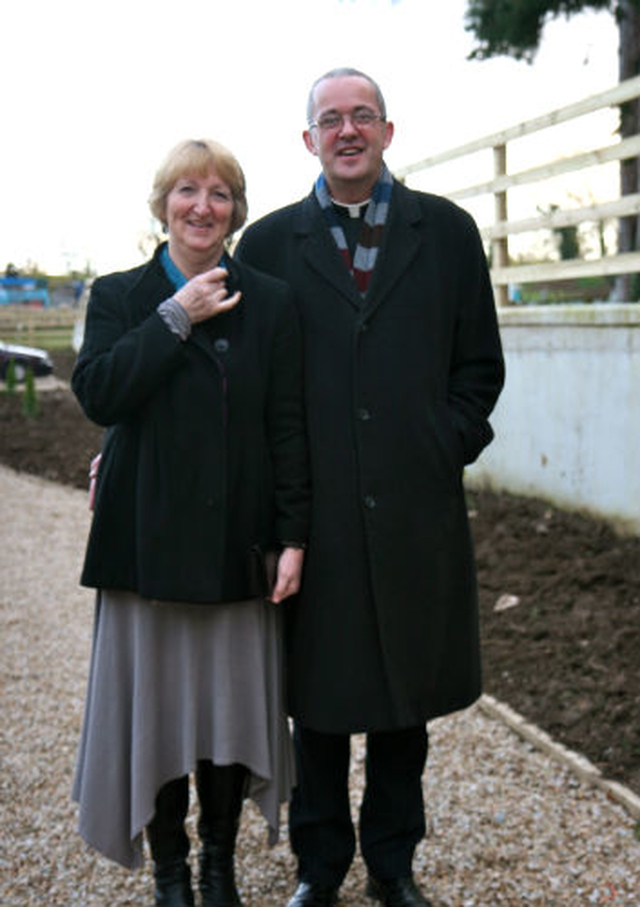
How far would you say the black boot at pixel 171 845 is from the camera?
2615mm

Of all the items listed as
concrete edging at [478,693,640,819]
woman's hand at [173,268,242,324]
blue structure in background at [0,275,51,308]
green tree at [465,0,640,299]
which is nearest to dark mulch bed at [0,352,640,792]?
concrete edging at [478,693,640,819]

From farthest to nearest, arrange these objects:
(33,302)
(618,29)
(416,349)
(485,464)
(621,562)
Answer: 1. (33,302)
2. (618,29)
3. (485,464)
4. (621,562)
5. (416,349)

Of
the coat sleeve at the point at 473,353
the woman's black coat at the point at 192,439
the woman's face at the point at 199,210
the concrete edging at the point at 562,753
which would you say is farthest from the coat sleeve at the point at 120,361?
the concrete edging at the point at 562,753

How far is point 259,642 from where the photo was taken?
253 centimetres

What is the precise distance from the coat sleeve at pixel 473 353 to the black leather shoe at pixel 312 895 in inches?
46.2

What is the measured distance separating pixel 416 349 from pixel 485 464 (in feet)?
17.6

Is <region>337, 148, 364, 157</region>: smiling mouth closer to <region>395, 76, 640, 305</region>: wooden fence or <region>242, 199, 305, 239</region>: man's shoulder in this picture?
<region>242, 199, 305, 239</region>: man's shoulder

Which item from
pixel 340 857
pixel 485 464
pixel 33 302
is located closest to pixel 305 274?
pixel 340 857

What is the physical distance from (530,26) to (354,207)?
7238mm

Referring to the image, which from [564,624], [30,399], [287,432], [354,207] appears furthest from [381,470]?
[30,399]

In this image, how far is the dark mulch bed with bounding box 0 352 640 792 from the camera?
4.08 metres

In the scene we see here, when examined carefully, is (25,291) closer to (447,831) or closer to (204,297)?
(447,831)

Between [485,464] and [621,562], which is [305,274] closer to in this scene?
[621,562]

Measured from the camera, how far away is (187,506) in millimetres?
2430
